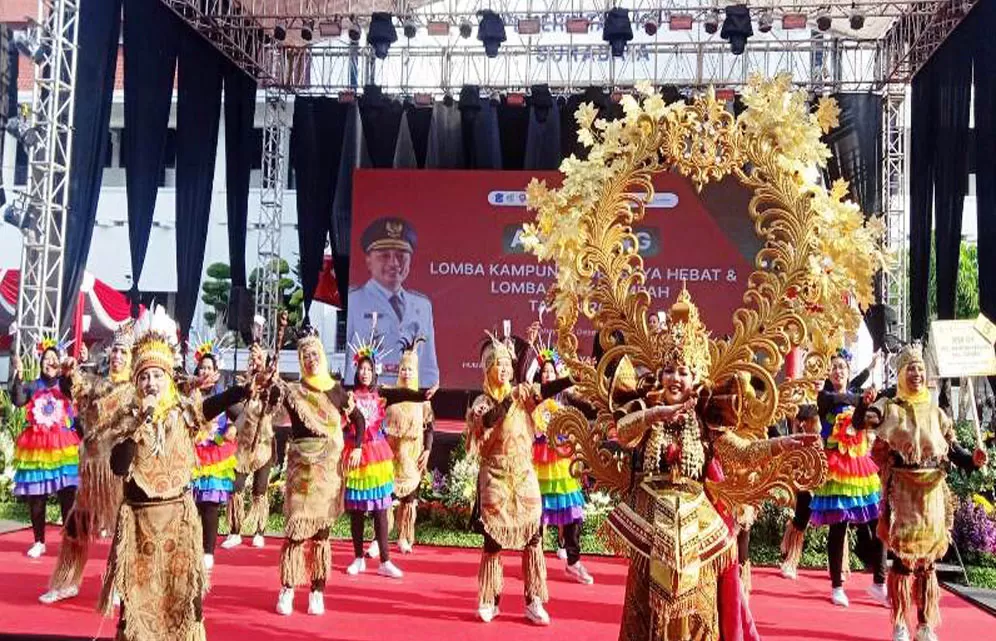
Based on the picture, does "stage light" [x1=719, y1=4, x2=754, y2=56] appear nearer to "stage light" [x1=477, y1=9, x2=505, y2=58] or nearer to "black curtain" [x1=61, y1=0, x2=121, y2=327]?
"stage light" [x1=477, y1=9, x2=505, y2=58]

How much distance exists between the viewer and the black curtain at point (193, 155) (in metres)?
11.9

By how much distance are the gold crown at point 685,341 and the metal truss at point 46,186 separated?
723 centimetres

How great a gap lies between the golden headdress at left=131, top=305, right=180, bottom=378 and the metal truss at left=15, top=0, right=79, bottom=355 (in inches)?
211

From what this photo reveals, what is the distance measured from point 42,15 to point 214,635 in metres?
7.01

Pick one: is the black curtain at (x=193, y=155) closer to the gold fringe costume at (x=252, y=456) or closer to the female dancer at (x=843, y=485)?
the gold fringe costume at (x=252, y=456)

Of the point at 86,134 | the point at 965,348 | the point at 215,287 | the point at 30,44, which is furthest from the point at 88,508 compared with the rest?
the point at 215,287

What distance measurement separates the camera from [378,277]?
523 inches

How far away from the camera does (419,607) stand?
229 inches

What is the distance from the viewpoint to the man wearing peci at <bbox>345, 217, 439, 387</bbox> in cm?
1305

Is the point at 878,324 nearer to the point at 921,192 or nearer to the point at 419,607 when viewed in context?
the point at 921,192

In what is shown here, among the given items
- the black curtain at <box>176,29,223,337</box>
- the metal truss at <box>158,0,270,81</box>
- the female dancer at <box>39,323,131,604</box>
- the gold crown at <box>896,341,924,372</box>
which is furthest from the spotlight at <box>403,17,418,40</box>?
the gold crown at <box>896,341,924,372</box>

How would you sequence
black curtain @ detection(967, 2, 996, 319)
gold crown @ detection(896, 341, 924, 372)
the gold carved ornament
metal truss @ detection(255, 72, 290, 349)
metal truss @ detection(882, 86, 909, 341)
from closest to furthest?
the gold carved ornament → gold crown @ detection(896, 341, 924, 372) → black curtain @ detection(967, 2, 996, 319) → metal truss @ detection(882, 86, 909, 341) → metal truss @ detection(255, 72, 290, 349)

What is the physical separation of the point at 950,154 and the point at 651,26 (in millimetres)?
3706

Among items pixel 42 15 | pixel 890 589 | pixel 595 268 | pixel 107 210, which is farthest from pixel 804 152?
pixel 107 210
